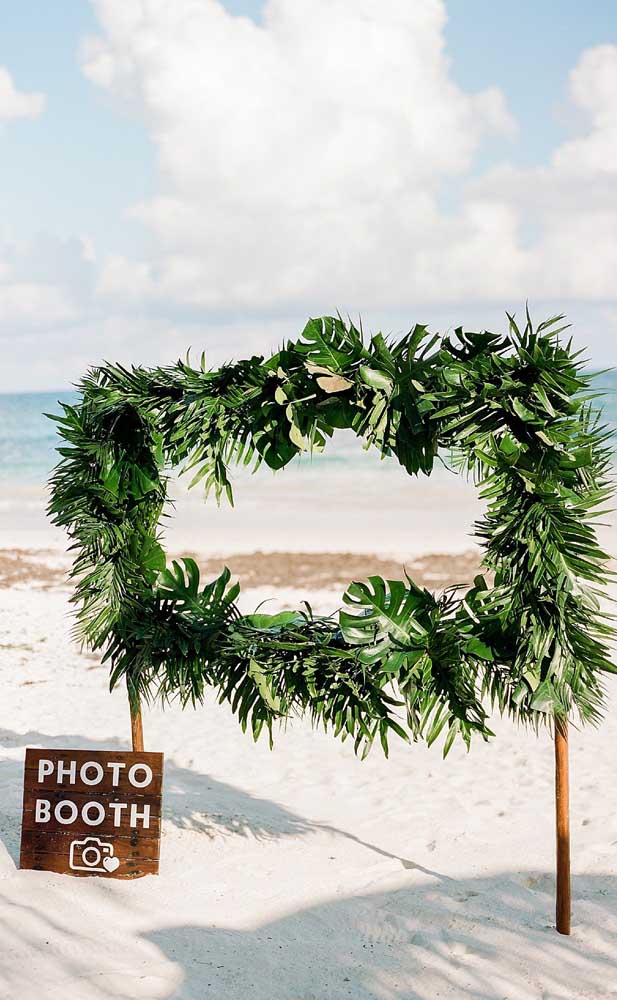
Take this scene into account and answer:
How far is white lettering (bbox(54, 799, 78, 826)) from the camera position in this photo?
14.0 feet

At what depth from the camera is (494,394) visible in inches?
140

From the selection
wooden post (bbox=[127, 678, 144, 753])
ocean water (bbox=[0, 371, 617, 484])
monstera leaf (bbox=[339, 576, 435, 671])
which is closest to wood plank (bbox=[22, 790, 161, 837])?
wooden post (bbox=[127, 678, 144, 753])

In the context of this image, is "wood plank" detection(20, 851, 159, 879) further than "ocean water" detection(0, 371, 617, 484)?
No

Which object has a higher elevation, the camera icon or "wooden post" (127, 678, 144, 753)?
"wooden post" (127, 678, 144, 753)

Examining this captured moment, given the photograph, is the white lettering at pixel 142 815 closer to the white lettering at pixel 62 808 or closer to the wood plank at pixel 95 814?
the wood plank at pixel 95 814

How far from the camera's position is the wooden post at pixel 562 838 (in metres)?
3.77

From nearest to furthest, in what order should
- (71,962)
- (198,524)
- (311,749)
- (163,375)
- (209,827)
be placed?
1. (71,962)
2. (163,375)
3. (209,827)
4. (311,749)
5. (198,524)

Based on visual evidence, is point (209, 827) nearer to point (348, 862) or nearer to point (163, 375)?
point (348, 862)

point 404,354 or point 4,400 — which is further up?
point 4,400

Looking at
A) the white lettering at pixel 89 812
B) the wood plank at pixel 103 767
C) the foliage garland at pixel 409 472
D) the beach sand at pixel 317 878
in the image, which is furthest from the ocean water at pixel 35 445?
the white lettering at pixel 89 812

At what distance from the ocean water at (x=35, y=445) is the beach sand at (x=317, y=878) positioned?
1015cm

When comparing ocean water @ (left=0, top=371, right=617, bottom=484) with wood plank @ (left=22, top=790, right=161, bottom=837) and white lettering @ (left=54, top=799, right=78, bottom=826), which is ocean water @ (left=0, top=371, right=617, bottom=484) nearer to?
wood plank @ (left=22, top=790, right=161, bottom=837)

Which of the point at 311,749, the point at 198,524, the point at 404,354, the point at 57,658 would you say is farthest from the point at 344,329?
the point at 198,524

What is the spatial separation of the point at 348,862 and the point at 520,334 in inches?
104
